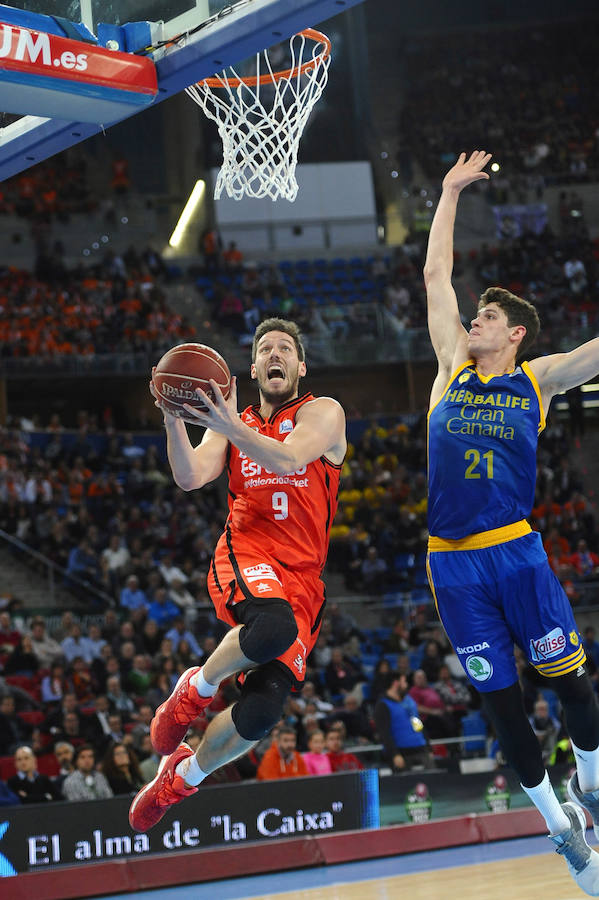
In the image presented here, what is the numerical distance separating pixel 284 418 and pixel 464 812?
627 cm

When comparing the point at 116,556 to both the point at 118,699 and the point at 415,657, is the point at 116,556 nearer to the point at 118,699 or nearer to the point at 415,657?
the point at 118,699

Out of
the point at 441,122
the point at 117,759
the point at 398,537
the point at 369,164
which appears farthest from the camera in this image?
the point at 441,122

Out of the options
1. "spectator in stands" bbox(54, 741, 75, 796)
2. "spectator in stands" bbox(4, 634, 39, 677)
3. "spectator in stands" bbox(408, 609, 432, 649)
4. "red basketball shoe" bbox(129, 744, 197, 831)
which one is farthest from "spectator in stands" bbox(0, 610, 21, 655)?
"red basketball shoe" bbox(129, 744, 197, 831)

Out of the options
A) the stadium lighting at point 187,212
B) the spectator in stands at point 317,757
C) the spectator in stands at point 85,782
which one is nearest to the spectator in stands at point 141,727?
the spectator in stands at point 85,782

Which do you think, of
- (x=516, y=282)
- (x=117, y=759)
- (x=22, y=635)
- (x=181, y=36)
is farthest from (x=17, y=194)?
(x=181, y=36)

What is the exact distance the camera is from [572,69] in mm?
31891

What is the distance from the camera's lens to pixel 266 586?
588cm

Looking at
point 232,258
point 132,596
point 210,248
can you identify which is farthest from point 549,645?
point 210,248

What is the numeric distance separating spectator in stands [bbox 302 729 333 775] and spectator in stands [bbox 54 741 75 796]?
7.62 ft

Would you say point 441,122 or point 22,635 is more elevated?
point 441,122

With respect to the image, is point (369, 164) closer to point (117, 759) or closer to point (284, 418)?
point (117, 759)

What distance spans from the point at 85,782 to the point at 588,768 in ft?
19.4

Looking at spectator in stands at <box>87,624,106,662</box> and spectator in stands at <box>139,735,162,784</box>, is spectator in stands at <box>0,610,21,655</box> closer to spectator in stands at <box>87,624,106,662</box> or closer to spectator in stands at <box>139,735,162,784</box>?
spectator in stands at <box>87,624,106,662</box>

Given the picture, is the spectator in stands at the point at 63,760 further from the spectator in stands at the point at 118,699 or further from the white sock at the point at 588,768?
the white sock at the point at 588,768
